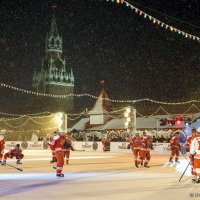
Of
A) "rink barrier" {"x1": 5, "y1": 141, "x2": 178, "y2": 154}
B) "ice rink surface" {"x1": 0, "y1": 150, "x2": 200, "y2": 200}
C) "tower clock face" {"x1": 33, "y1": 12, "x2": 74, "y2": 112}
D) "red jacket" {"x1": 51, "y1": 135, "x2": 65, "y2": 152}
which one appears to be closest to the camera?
"ice rink surface" {"x1": 0, "y1": 150, "x2": 200, "y2": 200}

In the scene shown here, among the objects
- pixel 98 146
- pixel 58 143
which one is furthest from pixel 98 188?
pixel 98 146


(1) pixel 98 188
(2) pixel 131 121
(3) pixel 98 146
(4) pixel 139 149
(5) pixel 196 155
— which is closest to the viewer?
(1) pixel 98 188

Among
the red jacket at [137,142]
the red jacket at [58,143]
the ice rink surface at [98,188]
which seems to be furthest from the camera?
the red jacket at [137,142]

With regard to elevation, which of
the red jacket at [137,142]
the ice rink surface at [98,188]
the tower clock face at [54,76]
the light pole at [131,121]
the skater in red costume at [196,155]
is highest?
the tower clock face at [54,76]

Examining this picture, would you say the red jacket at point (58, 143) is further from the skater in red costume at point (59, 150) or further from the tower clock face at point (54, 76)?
the tower clock face at point (54, 76)

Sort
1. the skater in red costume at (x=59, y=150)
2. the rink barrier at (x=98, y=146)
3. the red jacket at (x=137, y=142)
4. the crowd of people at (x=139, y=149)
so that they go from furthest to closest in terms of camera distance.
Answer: the rink barrier at (x=98, y=146), the red jacket at (x=137, y=142), the skater in red costume at (x=59, y=150), the crowd of people at (x=139, y=149)

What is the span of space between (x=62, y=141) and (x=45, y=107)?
344ft

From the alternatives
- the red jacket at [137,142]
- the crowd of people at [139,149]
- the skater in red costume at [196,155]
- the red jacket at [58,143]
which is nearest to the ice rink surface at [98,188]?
the skater in red costume at [196,155]

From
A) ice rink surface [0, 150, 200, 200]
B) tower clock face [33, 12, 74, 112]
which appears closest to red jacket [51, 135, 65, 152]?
ice rink surface [0, 150, 200, 200]

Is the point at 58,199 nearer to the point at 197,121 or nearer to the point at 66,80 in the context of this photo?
the point at 197,121

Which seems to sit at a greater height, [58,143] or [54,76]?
[54,76]

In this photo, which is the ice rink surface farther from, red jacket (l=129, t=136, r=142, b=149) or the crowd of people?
red jacket (l=129, t=136, r=142, b=149)

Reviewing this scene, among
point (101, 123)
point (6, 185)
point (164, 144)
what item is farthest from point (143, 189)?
point (101, 123)

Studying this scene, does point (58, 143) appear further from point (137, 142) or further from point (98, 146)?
point (98, 146)
